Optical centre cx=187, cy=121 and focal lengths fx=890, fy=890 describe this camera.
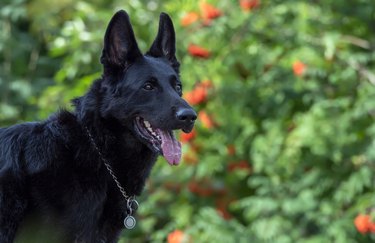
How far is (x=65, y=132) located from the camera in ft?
16.3

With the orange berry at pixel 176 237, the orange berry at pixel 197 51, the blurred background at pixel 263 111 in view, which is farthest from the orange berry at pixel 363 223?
the orange berry at pixel 197 51

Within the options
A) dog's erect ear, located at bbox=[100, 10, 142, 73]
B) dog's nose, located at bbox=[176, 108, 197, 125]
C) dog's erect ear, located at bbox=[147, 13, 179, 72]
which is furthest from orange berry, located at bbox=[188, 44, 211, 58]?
dog's nose, located at bbox=[176, 108, 197, 125]

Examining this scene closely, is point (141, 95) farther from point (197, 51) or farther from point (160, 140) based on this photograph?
point (197, 51)

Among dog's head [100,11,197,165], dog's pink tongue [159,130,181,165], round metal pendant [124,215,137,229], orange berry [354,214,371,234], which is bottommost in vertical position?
orange berry [354,214,371,234]

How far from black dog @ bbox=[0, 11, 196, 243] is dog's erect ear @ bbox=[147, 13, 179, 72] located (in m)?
0.20

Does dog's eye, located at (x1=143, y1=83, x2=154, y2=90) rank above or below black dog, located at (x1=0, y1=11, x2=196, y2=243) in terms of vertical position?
above

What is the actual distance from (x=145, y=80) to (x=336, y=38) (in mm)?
5695

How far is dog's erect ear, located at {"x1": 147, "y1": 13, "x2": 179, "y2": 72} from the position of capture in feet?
17.8

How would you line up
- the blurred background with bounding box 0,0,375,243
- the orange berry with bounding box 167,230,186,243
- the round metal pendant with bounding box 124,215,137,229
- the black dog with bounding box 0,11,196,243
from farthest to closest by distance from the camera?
the blurred background with bounding box 0,0,375,243, the orange berry with bounding box 167,230,186,243, the round metal pendant with bounding box 124,215,137,229, the black dog with bounding box 0,11,196,243

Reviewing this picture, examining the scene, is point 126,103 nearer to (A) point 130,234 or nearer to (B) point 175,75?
(B) point 175,75

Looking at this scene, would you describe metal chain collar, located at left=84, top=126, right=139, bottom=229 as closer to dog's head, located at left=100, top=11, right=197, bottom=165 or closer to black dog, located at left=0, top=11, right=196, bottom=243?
black dog, located at left=0, top=11, right=196, bottom=243

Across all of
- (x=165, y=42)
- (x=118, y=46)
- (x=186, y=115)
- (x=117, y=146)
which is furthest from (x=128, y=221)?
(x=165, y=42)

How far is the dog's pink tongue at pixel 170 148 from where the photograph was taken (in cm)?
491

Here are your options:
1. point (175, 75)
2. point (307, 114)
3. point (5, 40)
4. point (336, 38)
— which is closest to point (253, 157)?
point (307, 114)
